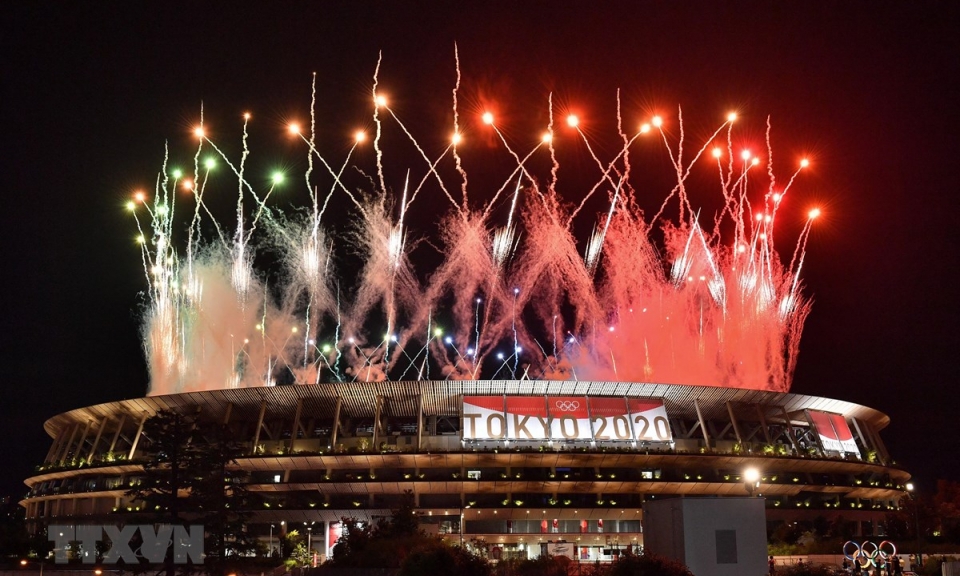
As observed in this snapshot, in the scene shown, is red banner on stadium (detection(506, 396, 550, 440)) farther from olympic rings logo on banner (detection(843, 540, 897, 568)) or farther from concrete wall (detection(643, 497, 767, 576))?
concrete wall (detection(643, 497, 767, 576))

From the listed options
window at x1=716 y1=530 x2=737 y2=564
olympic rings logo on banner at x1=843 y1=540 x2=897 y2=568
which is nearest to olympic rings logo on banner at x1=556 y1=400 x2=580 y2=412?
olympic rings logo on banner at x1=843 y1=540 x2=897 y2=568

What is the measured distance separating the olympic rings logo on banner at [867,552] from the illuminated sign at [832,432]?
32.5m

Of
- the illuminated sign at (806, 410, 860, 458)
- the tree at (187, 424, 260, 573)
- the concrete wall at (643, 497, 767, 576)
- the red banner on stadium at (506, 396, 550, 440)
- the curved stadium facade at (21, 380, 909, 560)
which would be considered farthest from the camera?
the illuminated sign at (806, 410, 860, 458)

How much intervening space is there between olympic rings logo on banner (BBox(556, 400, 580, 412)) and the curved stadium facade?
12 centimetres

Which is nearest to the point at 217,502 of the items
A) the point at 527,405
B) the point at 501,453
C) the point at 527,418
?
the point at 501,453

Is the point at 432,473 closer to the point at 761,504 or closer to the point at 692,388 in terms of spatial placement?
the point at 692,388

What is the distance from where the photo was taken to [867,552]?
42.4m

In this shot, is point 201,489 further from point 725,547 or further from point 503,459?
point 725,547

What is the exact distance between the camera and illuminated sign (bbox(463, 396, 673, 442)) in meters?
67.9

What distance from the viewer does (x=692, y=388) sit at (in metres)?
73.5

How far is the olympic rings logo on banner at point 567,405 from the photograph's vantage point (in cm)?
7000

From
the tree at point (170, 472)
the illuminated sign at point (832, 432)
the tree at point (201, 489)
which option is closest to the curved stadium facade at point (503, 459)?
the illuminated sign at point (832, 432)

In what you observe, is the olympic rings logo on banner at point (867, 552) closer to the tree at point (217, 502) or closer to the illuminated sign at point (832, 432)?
the tree at point (217, 502)

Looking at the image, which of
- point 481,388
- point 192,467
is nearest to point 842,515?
point 481,388
